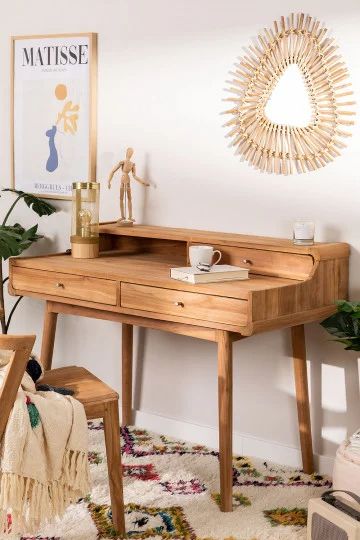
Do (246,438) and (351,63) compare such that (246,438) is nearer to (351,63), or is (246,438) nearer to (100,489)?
(100,489)

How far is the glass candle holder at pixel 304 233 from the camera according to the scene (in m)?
3.23

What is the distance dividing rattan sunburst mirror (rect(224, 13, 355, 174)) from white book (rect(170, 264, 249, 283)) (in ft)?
1.56

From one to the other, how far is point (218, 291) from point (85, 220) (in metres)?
0.91

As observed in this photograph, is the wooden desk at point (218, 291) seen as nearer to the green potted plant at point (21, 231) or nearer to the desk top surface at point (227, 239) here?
the desk top surface at point (227, 239)

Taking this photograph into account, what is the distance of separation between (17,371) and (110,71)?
187cm

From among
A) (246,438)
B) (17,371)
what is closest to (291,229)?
(246,438)

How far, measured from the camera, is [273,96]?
3428 millimetres

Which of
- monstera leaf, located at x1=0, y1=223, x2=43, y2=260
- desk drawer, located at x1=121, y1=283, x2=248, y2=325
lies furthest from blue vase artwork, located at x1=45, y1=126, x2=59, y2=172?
desk drawer, located at x1=121, y1=283, x2=248, y2=325

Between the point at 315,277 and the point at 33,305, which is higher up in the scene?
the point at 315,277

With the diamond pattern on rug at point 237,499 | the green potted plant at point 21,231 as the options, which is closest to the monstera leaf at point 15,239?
the green potted plant at point 21,231

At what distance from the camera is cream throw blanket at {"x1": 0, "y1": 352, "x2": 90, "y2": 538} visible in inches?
97.6

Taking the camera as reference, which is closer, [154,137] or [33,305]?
[154,137]

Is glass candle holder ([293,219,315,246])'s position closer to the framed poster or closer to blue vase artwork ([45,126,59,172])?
the framed poster

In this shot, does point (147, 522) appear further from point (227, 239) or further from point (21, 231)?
point (21, 231)
